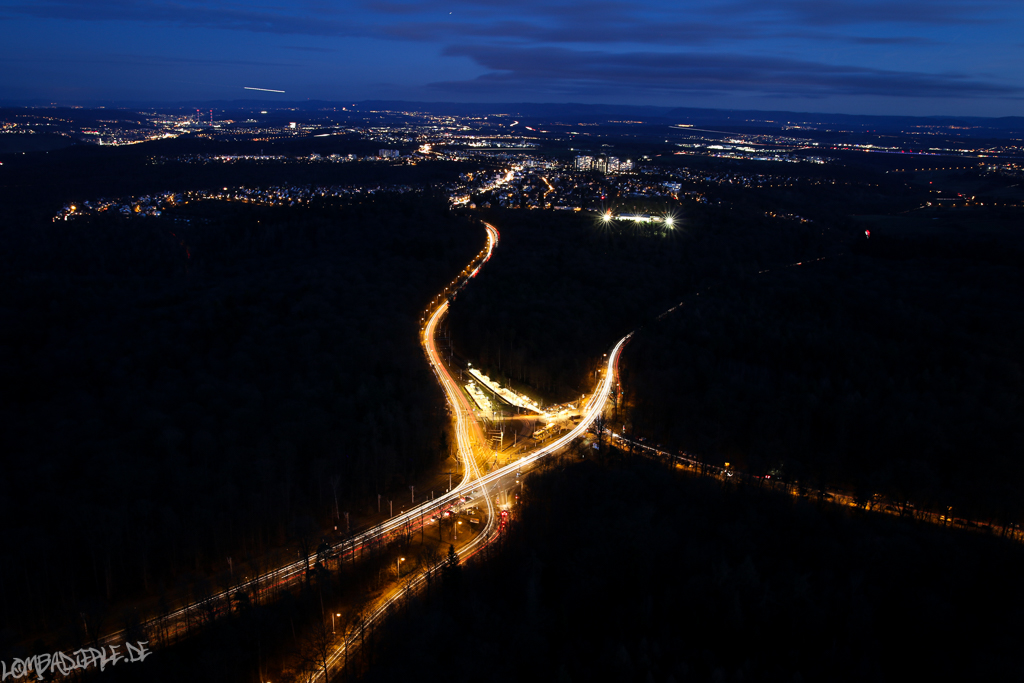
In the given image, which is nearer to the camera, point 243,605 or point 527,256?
point 243,605

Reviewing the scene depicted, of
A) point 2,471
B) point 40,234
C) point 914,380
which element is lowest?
point 2,471

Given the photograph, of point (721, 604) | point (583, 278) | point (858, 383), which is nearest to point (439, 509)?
point (721, 604)

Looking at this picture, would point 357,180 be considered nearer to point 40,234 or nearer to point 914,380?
point 40,234

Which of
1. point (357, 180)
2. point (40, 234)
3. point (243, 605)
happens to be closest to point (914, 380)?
point (243, 605)

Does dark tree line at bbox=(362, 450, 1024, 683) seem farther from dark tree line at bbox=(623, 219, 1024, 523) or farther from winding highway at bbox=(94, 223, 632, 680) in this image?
dark tree line at bbox=(623, 219, 1024, 523)

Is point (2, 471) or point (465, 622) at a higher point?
point (2, 471)

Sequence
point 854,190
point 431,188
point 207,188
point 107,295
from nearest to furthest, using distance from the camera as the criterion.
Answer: point 107,295 → point 207,188 → point 431,188 → point 854,190

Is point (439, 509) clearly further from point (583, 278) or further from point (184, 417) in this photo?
point (583, 278)

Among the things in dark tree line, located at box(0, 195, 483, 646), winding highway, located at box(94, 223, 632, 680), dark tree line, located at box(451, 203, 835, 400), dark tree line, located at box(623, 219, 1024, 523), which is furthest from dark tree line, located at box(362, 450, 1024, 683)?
dark tree line, located at box(451, 203, 835, 400)
